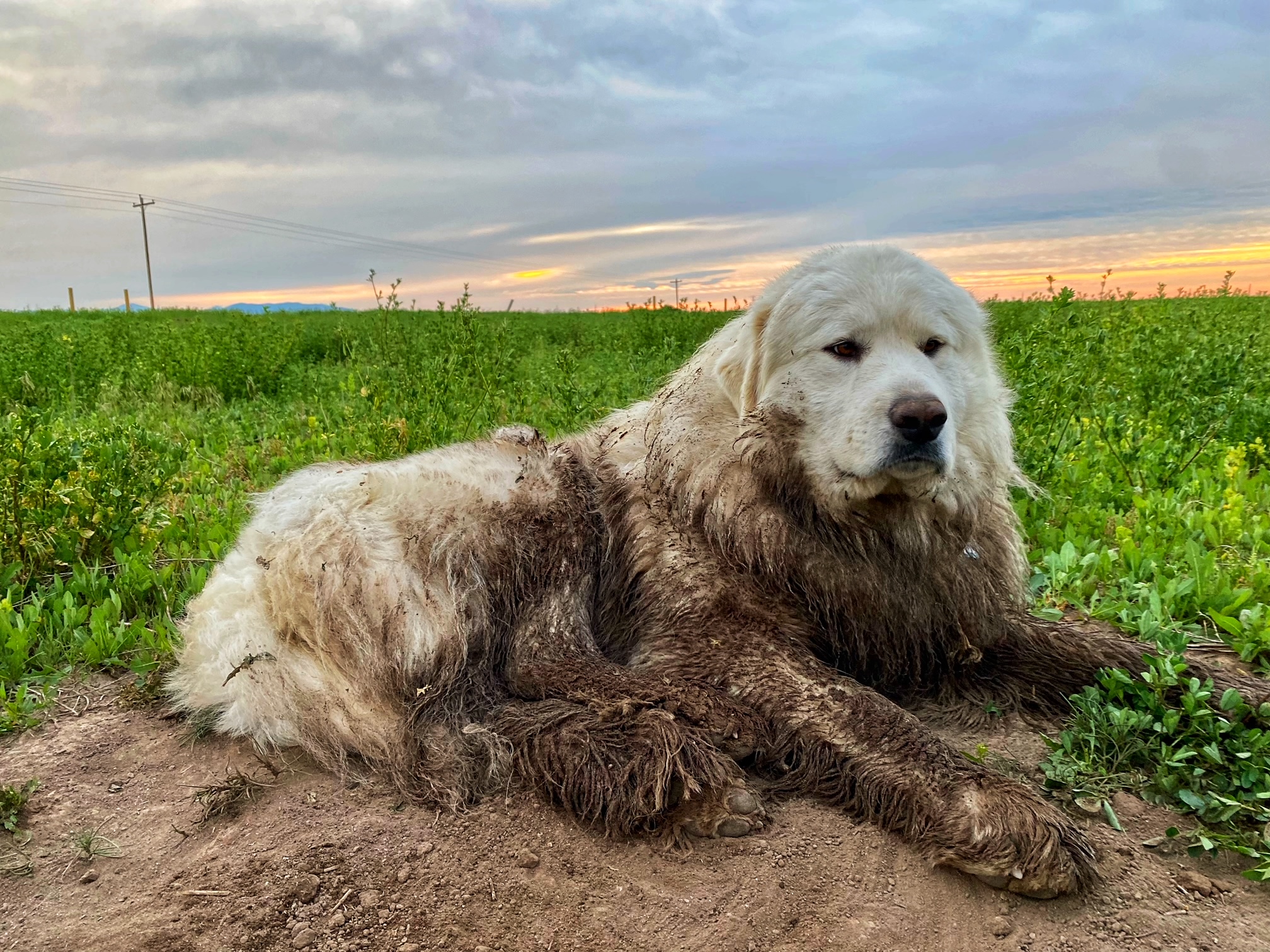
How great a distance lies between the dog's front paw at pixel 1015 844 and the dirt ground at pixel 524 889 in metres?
0.05

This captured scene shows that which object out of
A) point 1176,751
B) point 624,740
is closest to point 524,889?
point 624,740

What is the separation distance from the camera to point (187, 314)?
2392 cm

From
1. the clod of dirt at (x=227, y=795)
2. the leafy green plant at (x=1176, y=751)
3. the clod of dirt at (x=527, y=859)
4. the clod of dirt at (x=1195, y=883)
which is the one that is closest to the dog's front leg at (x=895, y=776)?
the clod of dirt at (x=1195, y=883)

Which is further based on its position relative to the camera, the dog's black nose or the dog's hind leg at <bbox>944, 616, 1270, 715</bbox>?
the dog's hind leg at <bbox>944, 616, 1270, 715</bbox>

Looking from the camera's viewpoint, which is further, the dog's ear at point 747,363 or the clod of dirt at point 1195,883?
the dog's ear at point 747,363

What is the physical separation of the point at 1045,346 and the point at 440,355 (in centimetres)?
441

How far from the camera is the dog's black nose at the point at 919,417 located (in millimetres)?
2615

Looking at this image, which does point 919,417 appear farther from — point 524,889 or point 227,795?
point 227,795

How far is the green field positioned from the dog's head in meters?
1.07

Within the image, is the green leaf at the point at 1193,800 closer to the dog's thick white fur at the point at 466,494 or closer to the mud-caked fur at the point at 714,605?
the mud-caked fur at the point at 714,605

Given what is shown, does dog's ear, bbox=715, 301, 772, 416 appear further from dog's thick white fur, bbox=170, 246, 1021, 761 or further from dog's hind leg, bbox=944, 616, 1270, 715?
dog's hind leg, bbox=944, 616, 1270, 715

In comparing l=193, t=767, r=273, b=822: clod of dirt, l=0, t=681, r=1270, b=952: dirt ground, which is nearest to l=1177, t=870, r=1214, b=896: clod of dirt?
l=0, t=681, r=1270, b=952: dirt ground

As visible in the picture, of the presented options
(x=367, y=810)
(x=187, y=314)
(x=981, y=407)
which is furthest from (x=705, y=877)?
(x=187, y=314)

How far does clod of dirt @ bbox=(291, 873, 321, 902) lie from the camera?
7.89ft
